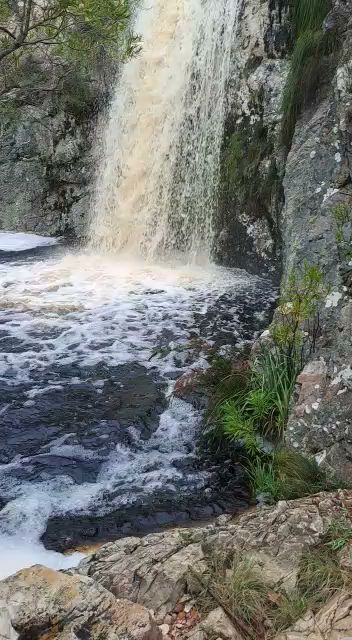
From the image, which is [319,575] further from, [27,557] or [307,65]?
[307,65]

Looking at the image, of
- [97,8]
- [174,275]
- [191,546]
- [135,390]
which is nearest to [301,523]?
[191,546]

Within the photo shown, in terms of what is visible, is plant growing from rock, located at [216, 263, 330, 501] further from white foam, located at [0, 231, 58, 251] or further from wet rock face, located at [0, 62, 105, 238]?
wet rock face, located at [0, 62, 105, 238]

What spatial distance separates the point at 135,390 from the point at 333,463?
2.79 m

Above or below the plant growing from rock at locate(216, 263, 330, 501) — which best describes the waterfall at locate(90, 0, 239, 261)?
above

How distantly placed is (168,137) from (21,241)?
421cm

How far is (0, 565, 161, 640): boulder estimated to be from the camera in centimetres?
226

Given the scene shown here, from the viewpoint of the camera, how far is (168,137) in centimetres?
1162

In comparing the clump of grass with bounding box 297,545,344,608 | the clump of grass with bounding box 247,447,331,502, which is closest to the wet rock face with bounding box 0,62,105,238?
the clump of grass with bounding box 247,447,331,502

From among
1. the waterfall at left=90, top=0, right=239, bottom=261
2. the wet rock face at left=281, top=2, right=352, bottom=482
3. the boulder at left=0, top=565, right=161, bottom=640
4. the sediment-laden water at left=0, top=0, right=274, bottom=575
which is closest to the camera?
the boulder at left=0, top=565, right=161, bottom=640

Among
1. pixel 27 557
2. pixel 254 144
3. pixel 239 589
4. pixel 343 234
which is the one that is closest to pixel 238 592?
pixel 239 589

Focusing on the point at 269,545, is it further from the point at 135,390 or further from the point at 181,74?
the point at 181,74

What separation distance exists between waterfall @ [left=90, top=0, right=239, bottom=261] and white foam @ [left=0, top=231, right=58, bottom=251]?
1202 mm

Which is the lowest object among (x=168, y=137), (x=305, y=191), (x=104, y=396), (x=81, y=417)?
(x=81, y=417)

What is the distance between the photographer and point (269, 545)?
9.61 feet
